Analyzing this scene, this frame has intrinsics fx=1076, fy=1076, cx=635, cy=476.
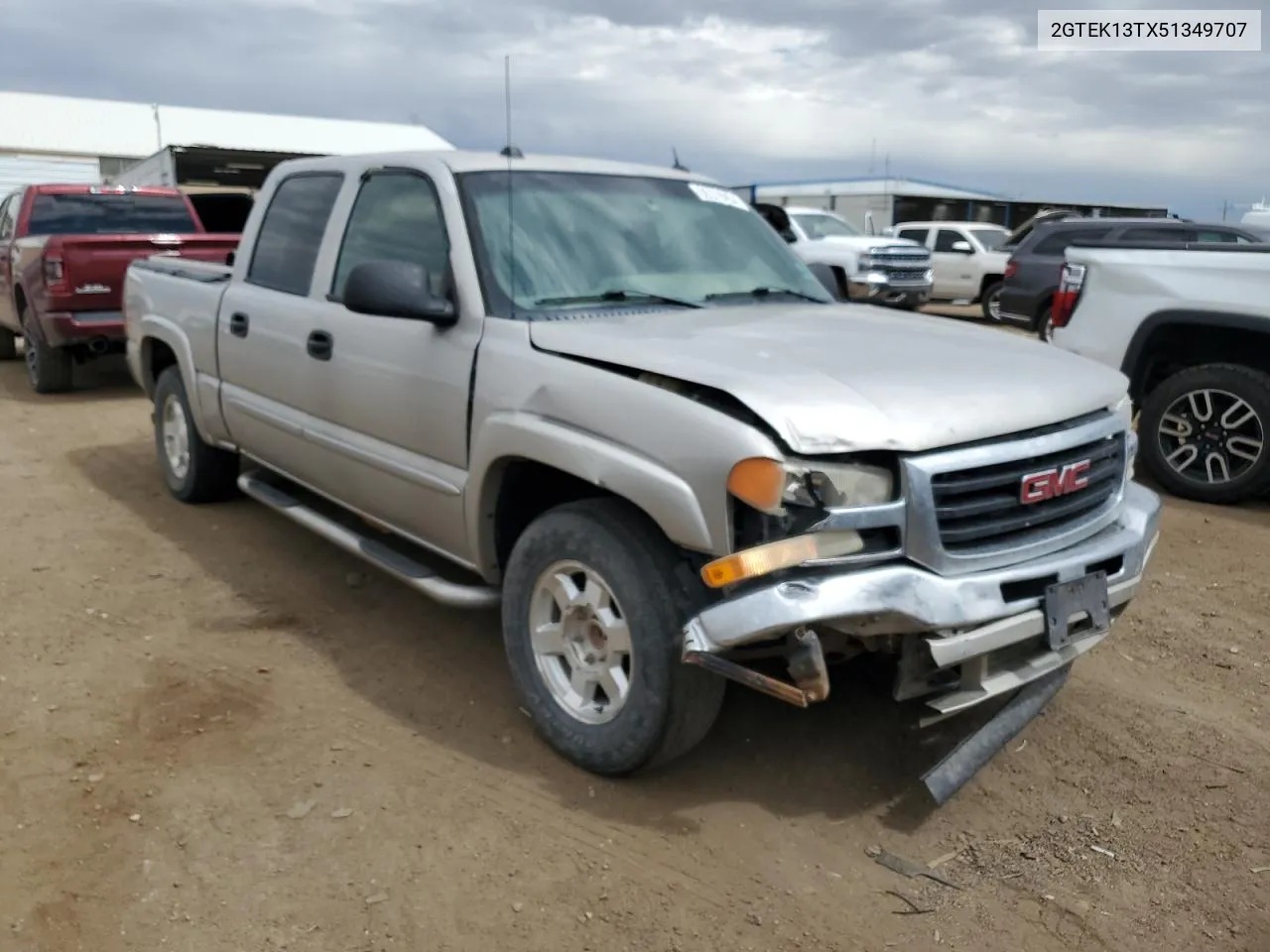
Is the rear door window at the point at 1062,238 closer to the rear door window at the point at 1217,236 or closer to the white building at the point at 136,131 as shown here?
the rear door window at the point at 1217,236

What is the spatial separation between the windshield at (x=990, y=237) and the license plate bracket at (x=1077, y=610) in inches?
700

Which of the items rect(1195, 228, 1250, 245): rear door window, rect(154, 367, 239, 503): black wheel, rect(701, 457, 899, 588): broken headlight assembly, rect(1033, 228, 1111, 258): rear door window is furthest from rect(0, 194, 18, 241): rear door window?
rect(1195, 228, 1250, 245): rear door window

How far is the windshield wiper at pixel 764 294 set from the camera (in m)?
4.04

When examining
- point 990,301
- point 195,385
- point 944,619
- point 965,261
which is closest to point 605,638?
point 944,619

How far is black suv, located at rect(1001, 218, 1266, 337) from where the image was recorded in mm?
13422

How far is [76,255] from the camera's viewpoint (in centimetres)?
922

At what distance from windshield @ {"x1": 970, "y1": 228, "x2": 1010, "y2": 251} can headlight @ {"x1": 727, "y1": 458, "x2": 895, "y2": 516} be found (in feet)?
59.8

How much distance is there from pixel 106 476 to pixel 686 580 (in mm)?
5298

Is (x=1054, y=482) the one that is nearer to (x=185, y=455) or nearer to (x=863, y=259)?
(x=185, y=455)

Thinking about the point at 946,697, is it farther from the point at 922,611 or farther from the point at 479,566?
the point at 479,566

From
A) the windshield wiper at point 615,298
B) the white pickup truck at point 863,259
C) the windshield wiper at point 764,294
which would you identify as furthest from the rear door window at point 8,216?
the windshield wiper at point 764,294

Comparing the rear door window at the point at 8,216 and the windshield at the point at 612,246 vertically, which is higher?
the rear door window at the point at 8,216

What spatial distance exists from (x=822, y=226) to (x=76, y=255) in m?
12.2

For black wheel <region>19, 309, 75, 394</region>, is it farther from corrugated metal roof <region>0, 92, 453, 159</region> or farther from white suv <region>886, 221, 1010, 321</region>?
corrugated metal roof <region>0, 92, 453, 159</region>
